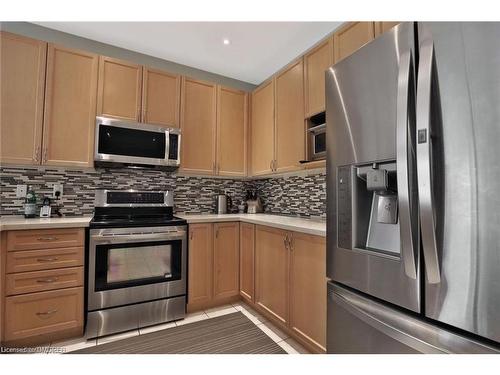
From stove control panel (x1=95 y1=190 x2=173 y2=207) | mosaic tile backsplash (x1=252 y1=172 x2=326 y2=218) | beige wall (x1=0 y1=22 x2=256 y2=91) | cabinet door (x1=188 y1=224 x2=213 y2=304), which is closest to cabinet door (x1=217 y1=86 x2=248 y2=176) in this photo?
beige wall (x1=0 y1=22 x2=256 y2=91)

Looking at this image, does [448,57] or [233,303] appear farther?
[233,303]

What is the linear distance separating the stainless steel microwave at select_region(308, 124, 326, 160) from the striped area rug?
1.50 metres

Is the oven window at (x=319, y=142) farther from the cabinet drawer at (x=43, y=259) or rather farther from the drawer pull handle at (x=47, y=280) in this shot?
the drawer pull handle at (x=47, y=280)

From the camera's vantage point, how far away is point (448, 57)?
2.58 ft

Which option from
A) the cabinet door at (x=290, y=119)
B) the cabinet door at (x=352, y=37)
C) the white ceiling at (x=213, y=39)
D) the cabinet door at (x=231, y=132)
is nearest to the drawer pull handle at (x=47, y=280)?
the cabinet door at (x=231, y=132)

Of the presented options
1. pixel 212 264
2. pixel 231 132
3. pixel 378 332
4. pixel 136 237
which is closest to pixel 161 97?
pixel 231 132

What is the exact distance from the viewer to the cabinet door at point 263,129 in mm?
2602

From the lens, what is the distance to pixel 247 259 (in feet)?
7.91

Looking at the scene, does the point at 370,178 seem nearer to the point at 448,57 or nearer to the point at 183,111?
the point at 448,57

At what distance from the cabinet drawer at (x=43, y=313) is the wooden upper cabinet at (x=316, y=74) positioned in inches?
92.7

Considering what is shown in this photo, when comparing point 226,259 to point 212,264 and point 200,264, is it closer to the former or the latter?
point 212,264

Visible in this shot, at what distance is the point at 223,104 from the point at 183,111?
0.49 meters

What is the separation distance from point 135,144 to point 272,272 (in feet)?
5.63
